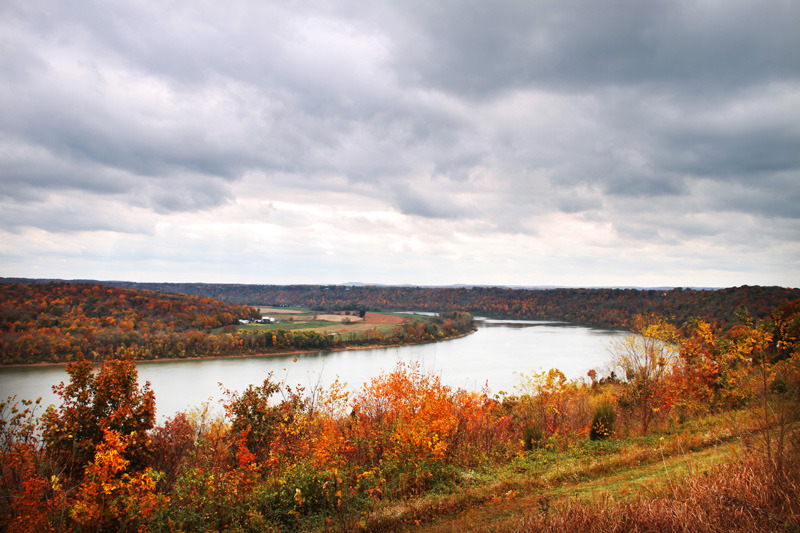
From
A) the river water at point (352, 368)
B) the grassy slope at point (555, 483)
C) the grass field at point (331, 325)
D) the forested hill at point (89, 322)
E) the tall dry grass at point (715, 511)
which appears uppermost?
the tall dry grass at point (715, 511)

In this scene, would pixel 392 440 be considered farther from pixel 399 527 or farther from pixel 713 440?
pixel 713 440

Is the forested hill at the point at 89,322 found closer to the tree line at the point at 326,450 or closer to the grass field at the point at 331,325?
the grass field at the point at 331,325

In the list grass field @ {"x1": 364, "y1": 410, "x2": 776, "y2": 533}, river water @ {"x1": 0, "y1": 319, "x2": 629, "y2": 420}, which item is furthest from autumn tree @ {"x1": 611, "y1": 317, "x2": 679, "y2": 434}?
river water @ {"x1": 0, "y1": 319, "x2": 629, "y2": 420}

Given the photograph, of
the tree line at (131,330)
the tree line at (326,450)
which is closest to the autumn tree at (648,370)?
the tree line at (326,450)

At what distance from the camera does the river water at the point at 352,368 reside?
1413 inches

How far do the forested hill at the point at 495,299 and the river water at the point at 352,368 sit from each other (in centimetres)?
1781

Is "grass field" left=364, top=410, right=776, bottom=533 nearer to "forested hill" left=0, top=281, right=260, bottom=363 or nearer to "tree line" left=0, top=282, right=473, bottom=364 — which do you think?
"forested hill" left=0, top=281, right=260, bottom=363

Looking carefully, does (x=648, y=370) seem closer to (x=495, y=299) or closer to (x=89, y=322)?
(x=89, y=322)

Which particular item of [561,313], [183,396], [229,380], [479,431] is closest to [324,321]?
[229,380]

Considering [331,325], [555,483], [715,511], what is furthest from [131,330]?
[715,511]

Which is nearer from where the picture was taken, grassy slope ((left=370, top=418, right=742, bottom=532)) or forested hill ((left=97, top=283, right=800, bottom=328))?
grassy slope ((left=370, top=418, right=742, bottom=532))

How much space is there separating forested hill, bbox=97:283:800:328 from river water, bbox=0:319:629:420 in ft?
58.4

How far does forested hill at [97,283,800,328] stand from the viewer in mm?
75562

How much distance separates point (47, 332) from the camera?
48062 mm
